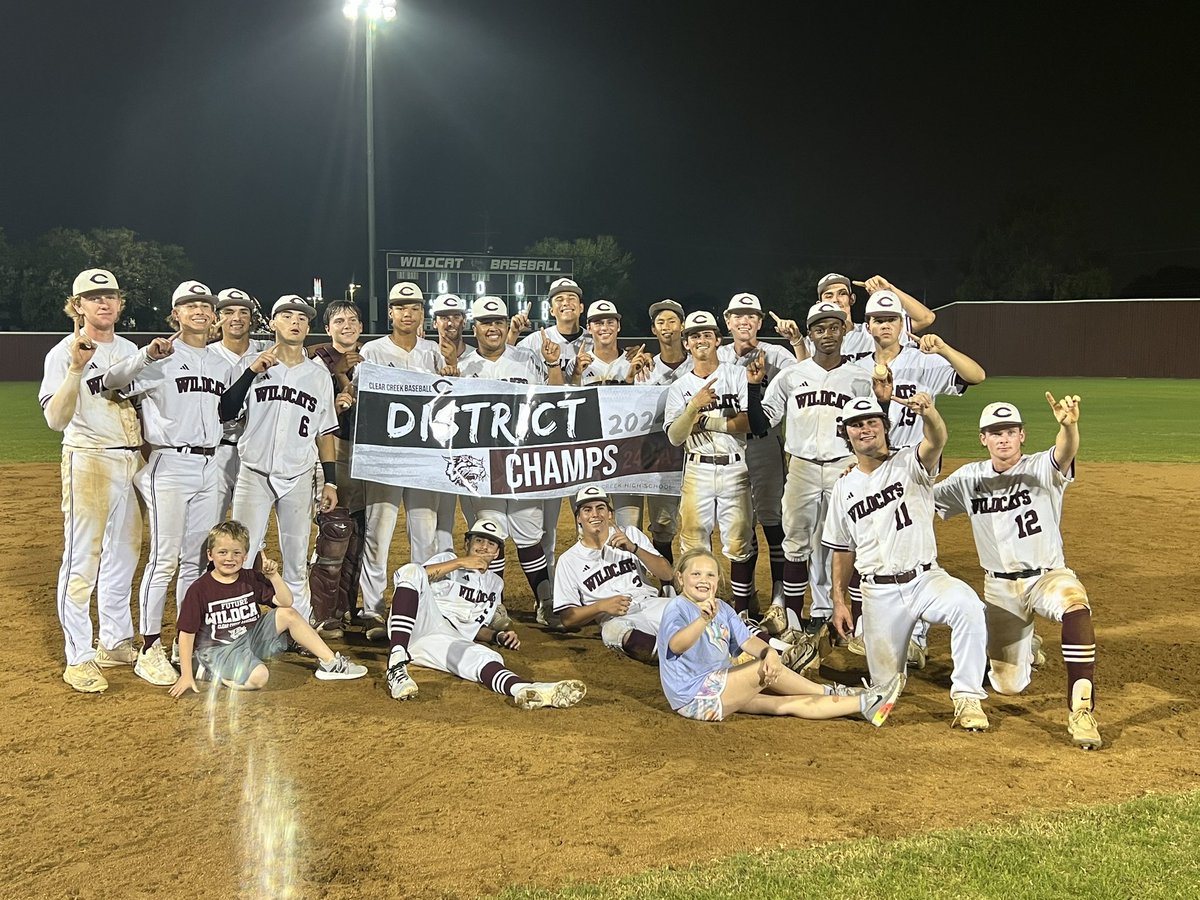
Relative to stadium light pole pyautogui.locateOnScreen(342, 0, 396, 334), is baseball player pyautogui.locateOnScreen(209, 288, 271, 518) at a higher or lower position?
lower

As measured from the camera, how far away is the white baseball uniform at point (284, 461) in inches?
255

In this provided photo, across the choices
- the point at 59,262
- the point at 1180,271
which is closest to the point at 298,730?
the point at 59,262

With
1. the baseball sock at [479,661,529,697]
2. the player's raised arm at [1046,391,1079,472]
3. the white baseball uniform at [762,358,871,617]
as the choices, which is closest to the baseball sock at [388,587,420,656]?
the baseball sock at [479,661,529,697]

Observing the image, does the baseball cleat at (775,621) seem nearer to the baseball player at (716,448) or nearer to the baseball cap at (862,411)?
the baseball player at (716,448)

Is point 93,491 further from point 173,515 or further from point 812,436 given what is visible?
point 812,436

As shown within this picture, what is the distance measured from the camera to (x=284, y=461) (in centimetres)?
649

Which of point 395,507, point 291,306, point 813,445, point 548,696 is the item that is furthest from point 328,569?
point 813,445

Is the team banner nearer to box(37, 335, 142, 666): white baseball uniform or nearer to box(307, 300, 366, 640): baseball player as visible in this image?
box(307, 300, 366, 640): baseball player

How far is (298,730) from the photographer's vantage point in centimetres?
523

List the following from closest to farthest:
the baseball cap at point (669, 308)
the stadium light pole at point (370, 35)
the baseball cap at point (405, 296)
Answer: the baseball cap at point (405, 296) < the baseball cap at point (669, 308) < the stadium light pole at point (370, 35)

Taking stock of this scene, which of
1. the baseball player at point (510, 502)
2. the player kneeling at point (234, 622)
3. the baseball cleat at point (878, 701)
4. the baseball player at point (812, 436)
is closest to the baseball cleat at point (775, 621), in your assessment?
the baseball player at point (812, 436)

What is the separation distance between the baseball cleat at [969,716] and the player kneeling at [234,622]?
357cm

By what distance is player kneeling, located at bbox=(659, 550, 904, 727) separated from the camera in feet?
17.4

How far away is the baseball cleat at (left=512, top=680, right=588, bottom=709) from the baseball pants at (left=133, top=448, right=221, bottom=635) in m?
2.30
